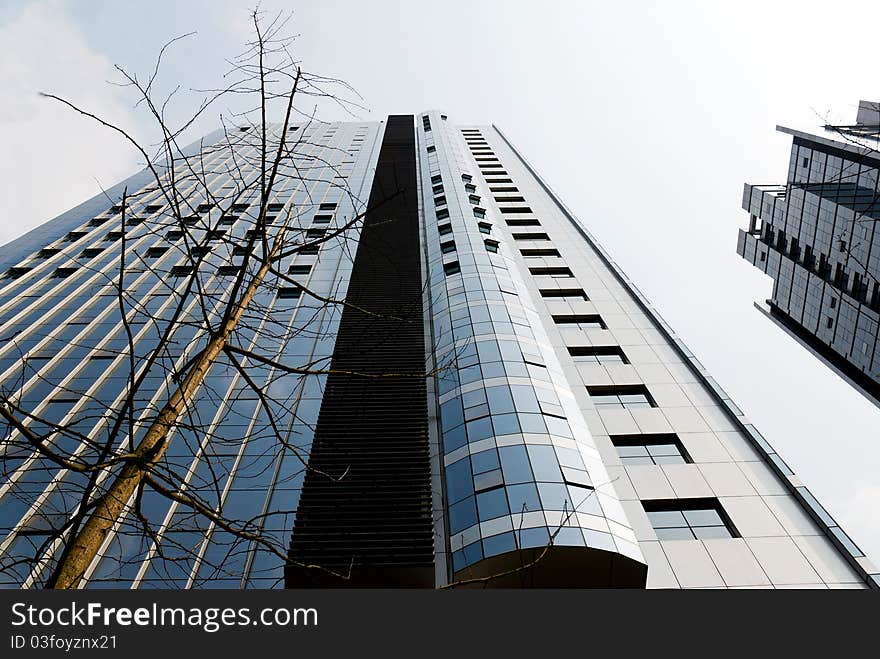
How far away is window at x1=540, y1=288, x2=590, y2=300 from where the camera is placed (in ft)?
128

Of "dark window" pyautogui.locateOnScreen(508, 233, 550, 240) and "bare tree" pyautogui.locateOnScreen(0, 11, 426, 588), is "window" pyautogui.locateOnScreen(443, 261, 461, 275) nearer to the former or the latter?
"bare tree" pyautogui.locateOnScreen(0, 11, 426, 588)

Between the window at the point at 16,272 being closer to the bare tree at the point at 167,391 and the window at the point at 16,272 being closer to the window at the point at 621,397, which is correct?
the bare tree at the point at 167,391

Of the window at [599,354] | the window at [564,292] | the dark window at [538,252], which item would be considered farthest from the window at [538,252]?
the window at [599,354]

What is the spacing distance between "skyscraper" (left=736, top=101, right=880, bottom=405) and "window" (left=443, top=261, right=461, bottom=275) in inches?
1150

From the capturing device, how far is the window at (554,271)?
137ft

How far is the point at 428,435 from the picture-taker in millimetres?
24375

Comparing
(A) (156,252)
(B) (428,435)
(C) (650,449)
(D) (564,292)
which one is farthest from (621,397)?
(A) (156,252)

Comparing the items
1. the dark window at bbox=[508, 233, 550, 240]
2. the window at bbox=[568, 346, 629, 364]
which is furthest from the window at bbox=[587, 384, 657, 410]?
the dark window at bbox=[508, 233, 550, 240]

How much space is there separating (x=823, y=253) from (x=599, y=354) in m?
36.5

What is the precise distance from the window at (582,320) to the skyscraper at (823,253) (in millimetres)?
21980

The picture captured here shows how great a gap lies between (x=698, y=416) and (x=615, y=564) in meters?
12.4

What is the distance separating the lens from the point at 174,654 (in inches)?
208

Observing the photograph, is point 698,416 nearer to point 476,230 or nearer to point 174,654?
point 476,230

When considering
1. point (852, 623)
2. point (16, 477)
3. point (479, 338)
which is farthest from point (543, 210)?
point (852, 623)
